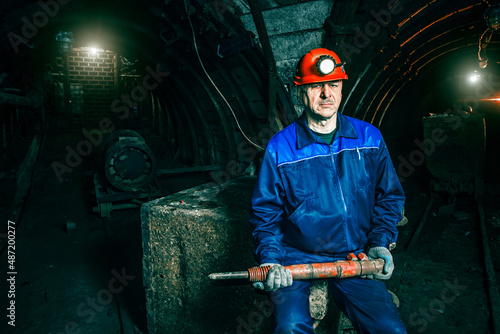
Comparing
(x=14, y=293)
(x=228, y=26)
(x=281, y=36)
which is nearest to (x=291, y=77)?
(x=281, y=36)

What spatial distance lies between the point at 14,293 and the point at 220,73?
492 centimetres

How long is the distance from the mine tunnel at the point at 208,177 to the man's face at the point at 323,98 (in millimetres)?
1053

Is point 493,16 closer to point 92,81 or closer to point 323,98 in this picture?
point 323,98

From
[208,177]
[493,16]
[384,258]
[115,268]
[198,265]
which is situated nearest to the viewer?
[384,258]

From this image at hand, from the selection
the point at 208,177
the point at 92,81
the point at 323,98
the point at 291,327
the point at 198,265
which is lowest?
the point at 291,327

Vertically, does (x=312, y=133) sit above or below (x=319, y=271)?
above

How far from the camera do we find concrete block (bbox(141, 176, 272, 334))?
256cm

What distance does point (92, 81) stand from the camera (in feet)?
51.9

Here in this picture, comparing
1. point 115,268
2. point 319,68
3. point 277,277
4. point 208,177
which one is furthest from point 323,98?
point 208,177

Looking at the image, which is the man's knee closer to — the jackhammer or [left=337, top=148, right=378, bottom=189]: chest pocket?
the jackhammer

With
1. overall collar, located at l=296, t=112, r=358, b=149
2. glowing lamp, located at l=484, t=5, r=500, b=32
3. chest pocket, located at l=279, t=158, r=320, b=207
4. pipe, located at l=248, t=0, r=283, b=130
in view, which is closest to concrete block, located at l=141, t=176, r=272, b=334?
chest pocket, located at l=279, t=158, r=320, b=207

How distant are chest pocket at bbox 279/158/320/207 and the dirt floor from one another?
261 centimetres

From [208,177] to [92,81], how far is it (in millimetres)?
10932

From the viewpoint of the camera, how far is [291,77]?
17.1 feet
